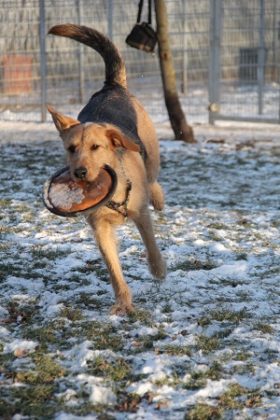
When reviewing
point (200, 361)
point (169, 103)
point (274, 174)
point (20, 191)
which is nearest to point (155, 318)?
point (200, 361)

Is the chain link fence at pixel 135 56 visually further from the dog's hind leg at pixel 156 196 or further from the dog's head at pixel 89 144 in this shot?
the dog's head at pixel 89 144

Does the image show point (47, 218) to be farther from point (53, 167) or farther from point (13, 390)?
point (13, 390)

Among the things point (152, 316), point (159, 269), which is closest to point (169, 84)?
point (159, 269)

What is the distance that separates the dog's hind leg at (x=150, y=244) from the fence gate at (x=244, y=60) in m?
6.83

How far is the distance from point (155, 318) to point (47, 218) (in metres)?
2.29

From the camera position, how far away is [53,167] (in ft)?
25.1

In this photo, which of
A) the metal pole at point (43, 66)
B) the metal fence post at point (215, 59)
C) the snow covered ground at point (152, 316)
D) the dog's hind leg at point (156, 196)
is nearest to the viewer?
the snow covered ground at point (152, 316)

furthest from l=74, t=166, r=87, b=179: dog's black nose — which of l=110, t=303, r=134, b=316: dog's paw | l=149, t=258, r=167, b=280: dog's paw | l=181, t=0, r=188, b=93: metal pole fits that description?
l=181, t=0, r=188, b=93: metal pole

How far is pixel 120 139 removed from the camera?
3.51 m

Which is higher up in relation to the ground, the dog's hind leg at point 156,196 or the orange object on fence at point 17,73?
the orange object on fence at point 17,73

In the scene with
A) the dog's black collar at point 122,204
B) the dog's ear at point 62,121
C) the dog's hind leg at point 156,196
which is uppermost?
the dog's ear at point 62,121

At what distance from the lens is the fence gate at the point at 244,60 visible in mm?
10719

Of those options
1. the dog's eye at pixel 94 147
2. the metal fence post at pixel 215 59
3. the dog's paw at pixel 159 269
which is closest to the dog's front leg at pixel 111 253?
the dog's paw at pixel 159 269

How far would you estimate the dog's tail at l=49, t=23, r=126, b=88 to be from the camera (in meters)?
4.66
